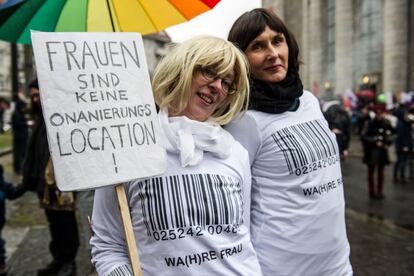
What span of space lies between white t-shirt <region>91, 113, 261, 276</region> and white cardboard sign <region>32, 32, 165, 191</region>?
4.2 inches

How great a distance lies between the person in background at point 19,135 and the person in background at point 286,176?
1125cm

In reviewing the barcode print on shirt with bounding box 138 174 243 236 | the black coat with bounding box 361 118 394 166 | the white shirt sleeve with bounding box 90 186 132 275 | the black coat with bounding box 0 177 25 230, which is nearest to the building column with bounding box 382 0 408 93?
the black coat with bounding box 361 118 394 166

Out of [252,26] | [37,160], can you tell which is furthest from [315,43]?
[252,26]

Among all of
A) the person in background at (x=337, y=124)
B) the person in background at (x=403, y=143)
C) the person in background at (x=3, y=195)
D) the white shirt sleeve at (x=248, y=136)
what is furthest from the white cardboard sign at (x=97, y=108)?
the person in background at (x=403, y=143)

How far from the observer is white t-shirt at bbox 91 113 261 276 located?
1.88 m

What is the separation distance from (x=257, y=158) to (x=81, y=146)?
884 millimetres

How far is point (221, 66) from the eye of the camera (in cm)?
209

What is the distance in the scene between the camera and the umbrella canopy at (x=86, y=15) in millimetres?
2725

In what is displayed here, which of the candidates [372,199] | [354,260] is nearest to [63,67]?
[354,260]

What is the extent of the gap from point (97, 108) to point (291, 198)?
96cm

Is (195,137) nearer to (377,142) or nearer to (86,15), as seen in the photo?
(86,15)

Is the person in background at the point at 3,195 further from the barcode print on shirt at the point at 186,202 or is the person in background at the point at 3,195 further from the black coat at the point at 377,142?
the black coat at the point at 377,142

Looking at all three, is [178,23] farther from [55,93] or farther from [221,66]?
[55,93]

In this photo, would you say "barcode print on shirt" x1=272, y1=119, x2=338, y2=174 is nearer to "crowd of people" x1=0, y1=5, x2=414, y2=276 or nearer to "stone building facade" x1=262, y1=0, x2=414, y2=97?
"crowd of people" x1=0, y1=5, x2=414, y2=276
